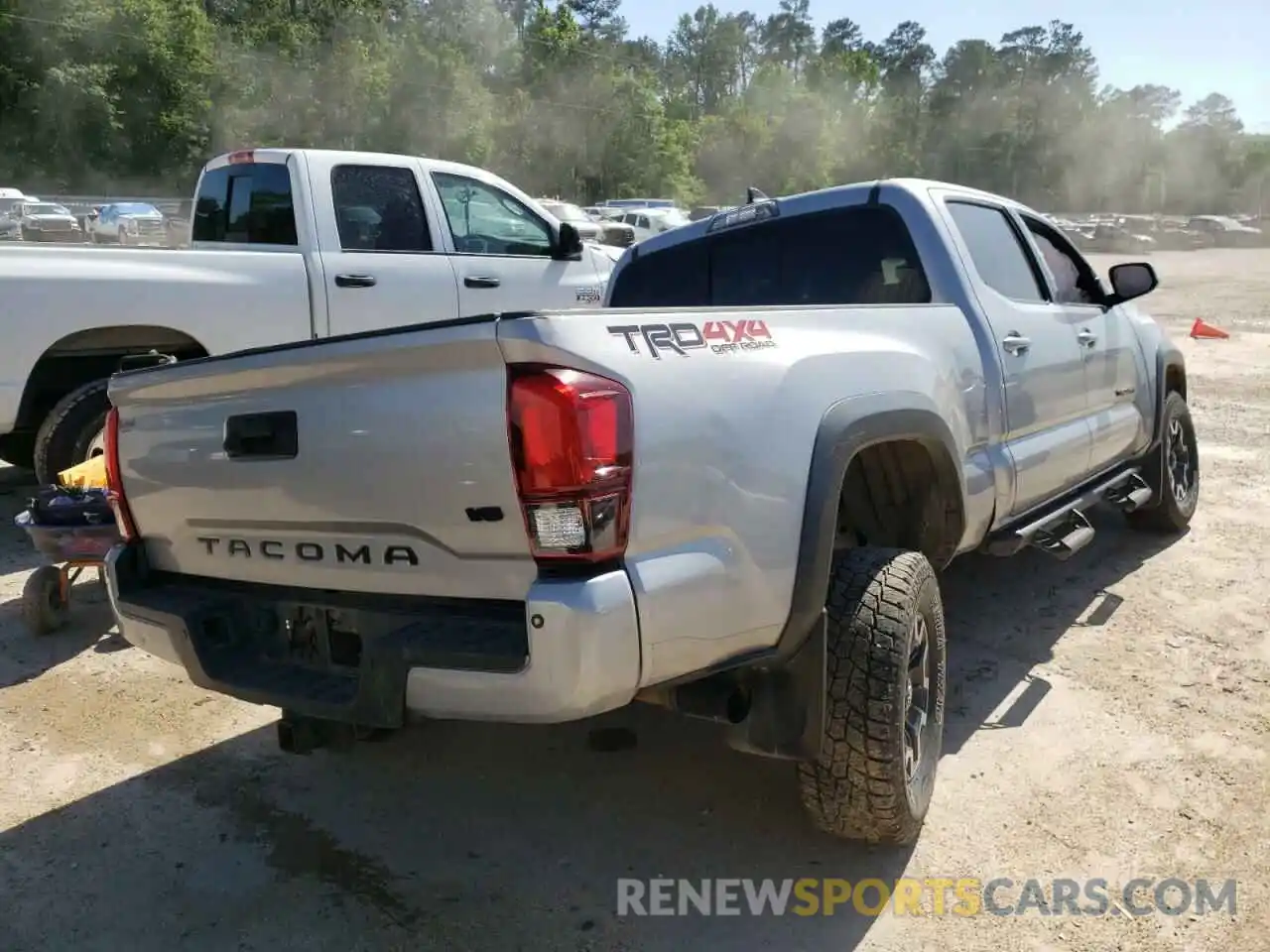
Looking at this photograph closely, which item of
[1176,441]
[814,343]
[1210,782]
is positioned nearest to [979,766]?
[1210,782]

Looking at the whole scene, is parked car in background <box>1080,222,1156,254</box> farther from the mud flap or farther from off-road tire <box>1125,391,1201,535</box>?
the mud flap

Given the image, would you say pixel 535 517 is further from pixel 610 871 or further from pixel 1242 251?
pixel 1242 251

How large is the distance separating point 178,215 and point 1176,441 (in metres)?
35.8

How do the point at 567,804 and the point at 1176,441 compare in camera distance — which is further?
→ the point at 1176,441

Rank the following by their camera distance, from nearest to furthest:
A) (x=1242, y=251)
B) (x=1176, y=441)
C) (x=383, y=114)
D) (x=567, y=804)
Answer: (x=567, y=804), (x=1176, y=441), (x=1242, y=251), (x=383, y=114)

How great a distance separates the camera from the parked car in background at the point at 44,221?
2531cm

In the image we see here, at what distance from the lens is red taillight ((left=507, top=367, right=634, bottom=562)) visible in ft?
7.11

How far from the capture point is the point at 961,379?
11.5ft

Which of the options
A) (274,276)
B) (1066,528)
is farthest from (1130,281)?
(274,276)

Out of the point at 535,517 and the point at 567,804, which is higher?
the point at 535,517

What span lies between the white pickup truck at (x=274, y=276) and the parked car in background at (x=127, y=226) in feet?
72.9

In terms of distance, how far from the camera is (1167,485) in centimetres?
564

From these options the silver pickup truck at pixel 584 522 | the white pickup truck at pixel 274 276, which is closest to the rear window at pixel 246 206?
the white pickup truck at pixel 274 276

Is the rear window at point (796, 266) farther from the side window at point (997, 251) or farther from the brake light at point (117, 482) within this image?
the brake light at point (117, 482)
